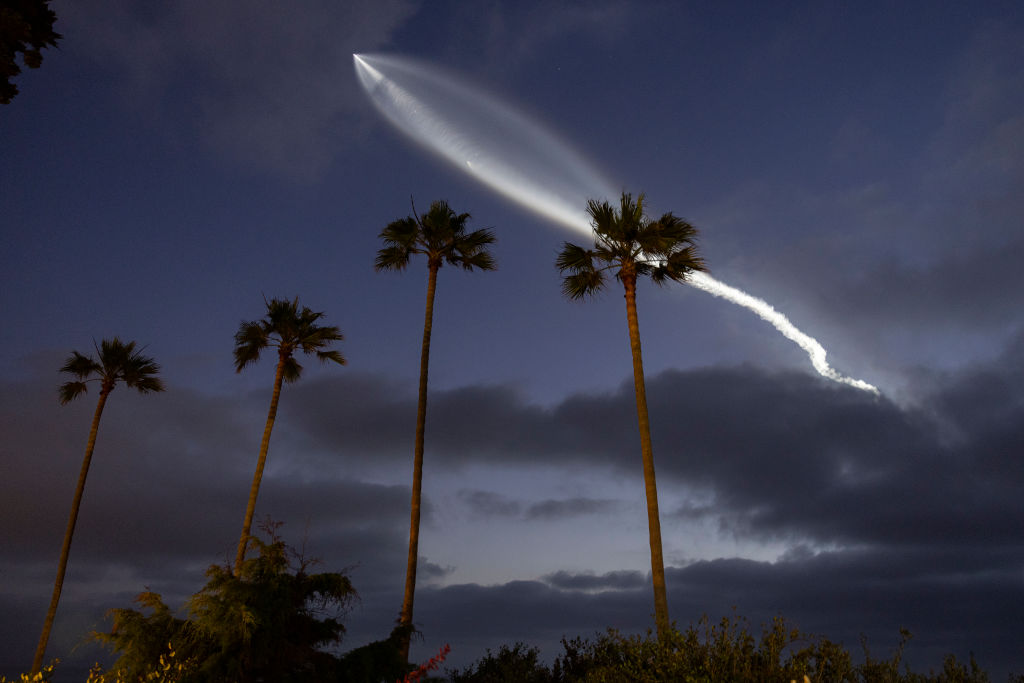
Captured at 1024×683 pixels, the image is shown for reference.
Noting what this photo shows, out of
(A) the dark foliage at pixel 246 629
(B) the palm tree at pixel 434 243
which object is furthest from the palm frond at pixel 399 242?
(A) the dark foliage at pixel 246 629

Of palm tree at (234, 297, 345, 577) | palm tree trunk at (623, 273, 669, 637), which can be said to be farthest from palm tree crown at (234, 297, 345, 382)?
palm tree trunk at (623, 273, 669, 637)

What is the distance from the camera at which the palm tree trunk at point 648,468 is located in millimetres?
20422

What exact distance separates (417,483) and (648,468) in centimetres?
881

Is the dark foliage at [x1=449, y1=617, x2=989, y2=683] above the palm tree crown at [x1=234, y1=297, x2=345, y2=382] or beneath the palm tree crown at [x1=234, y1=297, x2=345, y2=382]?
beneath

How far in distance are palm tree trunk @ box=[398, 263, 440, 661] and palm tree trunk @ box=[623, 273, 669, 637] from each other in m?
8.18

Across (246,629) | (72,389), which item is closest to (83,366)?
(72,389)

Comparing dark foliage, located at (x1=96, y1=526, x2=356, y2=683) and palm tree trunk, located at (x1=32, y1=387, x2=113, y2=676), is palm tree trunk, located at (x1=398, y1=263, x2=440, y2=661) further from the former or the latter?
palm tree trunk, located at (x1=32, y1=387, x2=113, y2=676)

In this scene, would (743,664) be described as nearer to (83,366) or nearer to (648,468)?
(648,468)

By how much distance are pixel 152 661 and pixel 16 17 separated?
17.7 metres

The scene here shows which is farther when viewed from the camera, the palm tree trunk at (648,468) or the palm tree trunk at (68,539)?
the palm tree trunk at (68,539)

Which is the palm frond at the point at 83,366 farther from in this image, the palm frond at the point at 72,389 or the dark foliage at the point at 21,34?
the dark foliage at the point at 21,34

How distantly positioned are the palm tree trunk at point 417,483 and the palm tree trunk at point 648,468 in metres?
8.18

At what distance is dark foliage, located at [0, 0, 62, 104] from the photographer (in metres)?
12.9

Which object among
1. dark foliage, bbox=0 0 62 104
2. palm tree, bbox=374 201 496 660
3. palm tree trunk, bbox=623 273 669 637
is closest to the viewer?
dark foliage, bbox=0 0 62 104
